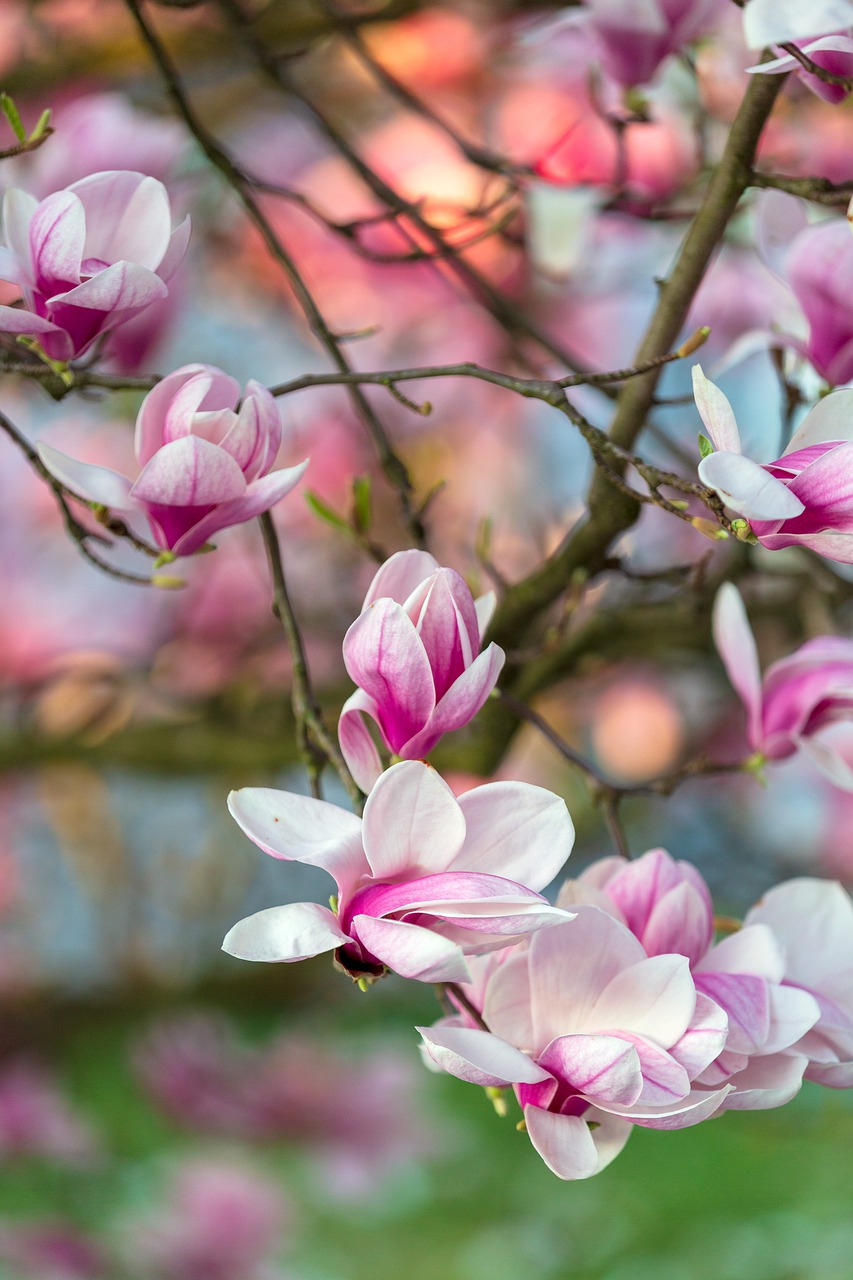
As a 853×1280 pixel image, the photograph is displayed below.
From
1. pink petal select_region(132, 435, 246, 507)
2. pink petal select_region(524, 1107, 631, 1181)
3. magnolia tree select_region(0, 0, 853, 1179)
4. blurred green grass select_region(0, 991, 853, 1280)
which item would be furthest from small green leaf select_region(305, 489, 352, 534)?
blurred green grass select_region(0, 991, 853, 1280)

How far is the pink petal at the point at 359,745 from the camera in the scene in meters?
0.28

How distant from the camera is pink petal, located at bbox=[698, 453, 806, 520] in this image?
238 mm

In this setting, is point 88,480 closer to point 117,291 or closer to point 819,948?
point 117,291

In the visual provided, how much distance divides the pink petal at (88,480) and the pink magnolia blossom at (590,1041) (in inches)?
5.9

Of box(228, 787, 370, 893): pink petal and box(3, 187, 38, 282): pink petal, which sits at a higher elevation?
box(3, 187, 38, 282): pink petal

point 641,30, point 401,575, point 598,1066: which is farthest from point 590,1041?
point 641,30

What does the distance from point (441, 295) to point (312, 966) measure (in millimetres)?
777

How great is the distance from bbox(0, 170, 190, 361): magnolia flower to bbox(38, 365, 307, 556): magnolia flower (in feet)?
0.09

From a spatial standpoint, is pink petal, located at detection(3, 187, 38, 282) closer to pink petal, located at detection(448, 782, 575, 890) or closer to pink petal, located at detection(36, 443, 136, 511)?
pink petal, located at detection(36, 443, 136, 511)

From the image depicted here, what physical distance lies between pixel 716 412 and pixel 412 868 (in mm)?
124

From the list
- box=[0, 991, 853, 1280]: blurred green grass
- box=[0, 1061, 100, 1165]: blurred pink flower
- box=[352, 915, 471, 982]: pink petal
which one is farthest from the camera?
box=[0, 1061, 100, 1165]: blurred pink flower

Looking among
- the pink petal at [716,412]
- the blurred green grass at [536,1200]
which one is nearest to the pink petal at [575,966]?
the pink petal at [716,412]

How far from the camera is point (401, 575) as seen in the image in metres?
0.29

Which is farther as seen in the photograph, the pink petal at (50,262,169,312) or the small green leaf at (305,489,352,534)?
the small green leaf at (305,489,352,534)
